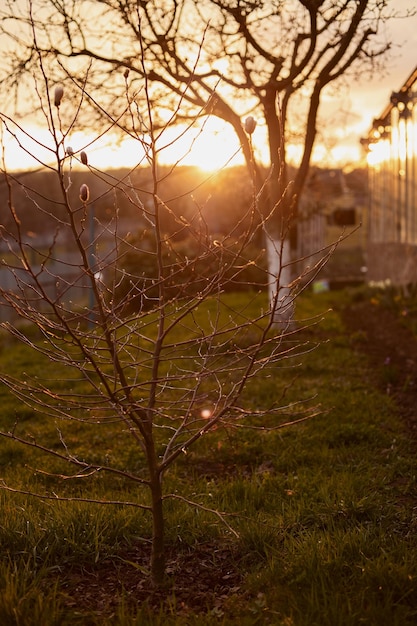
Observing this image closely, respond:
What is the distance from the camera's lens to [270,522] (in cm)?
389

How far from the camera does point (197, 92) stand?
10.8 metres

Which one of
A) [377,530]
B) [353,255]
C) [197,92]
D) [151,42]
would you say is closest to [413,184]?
[197,92]

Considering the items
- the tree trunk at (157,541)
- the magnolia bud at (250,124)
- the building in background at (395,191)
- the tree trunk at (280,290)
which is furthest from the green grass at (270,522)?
the building in background at (395,191)

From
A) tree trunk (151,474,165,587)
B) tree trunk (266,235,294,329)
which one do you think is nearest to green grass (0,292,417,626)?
tree trunk (151,474,165,587)

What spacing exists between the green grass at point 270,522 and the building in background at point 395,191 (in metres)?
8.33

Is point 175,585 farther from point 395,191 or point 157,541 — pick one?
point 395,191

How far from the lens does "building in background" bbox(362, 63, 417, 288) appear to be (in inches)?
542

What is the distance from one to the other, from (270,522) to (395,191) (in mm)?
13498

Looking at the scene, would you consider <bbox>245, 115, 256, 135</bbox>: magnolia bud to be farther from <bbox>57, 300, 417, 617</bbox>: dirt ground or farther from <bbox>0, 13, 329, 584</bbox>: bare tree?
<bbox>57, 300, 417, 617</bbox>: dirt ground

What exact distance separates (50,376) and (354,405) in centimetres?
414

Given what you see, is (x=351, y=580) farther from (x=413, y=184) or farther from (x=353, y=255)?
(x=353, y=255)

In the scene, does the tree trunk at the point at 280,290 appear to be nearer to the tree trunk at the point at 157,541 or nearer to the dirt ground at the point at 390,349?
the tree trunk at the point at 157,541

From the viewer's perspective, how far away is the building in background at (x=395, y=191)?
13773 mm

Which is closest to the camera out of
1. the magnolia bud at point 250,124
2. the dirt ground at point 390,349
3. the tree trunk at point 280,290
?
the magnolia bud at point 250,124
